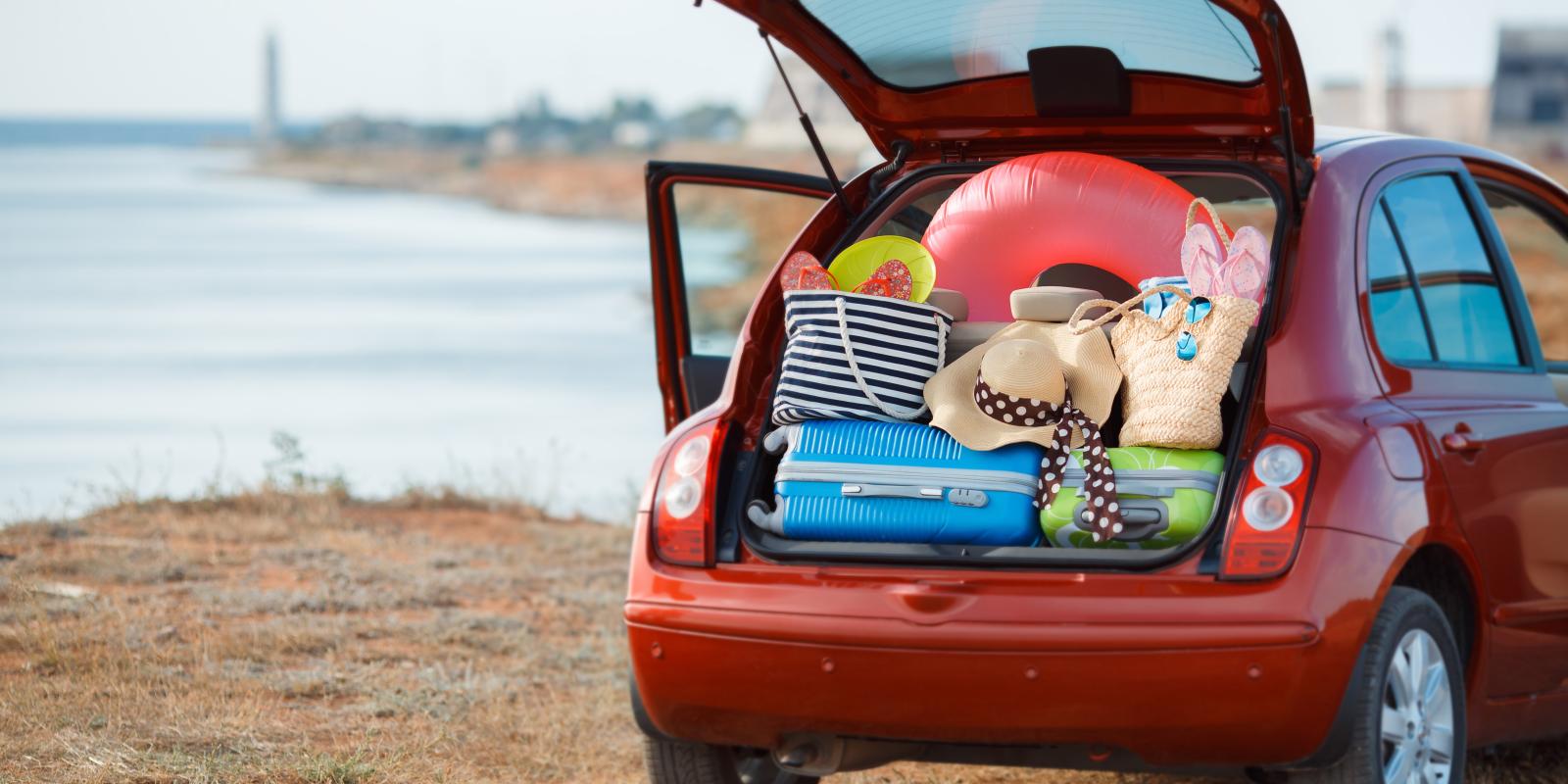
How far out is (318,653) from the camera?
22.9 feet

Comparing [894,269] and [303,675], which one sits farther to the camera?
[303,675]

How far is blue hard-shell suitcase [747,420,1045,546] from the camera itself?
423cm

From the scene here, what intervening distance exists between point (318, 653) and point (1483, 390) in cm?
417

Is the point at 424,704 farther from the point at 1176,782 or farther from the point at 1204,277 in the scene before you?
the point at 1204,277

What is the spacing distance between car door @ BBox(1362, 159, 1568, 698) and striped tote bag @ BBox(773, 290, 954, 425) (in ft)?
3.39

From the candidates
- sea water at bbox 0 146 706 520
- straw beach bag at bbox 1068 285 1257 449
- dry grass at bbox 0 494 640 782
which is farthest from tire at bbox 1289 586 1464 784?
sea water at bbox 0 146 706 520

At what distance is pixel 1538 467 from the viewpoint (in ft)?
15.3

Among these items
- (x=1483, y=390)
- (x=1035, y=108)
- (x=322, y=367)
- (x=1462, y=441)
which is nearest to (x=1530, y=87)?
(x=322, y=367)

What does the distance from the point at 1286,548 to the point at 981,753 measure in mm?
782

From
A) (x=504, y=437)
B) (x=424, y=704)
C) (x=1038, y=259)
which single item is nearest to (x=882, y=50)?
(x=1038, y=259)

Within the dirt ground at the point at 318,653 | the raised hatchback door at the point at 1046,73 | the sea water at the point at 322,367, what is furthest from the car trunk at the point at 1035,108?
the sea water at the point at 322,367

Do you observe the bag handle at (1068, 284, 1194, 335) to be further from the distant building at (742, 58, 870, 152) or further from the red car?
the distant building at (742, 58, 870, 152)

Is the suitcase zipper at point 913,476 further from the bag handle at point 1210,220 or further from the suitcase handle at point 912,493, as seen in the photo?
the bag handle at point 1210,220

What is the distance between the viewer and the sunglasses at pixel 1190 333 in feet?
14.1
